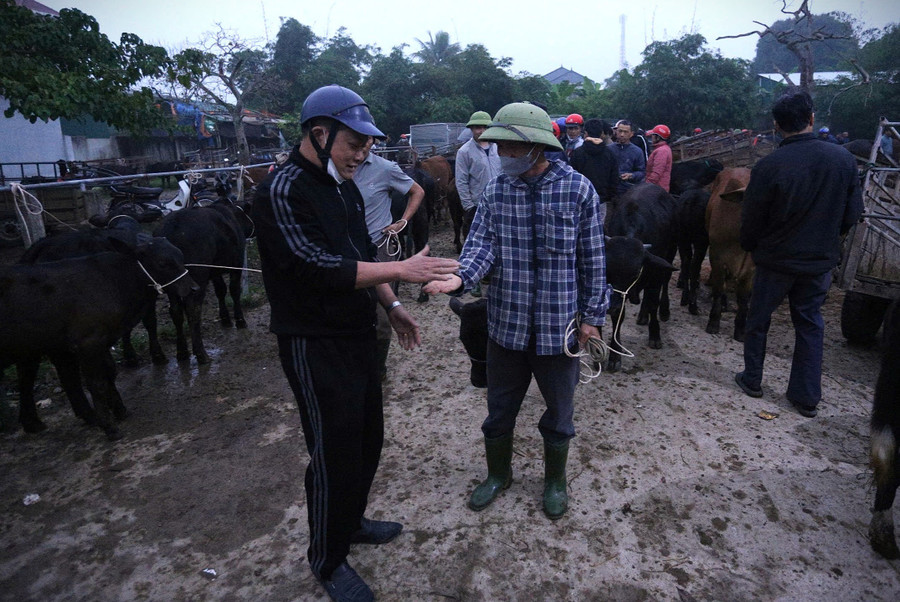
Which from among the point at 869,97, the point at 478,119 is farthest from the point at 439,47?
the point at 478,119

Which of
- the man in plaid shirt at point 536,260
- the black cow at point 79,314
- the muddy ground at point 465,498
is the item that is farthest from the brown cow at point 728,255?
the black cow at point 79,314

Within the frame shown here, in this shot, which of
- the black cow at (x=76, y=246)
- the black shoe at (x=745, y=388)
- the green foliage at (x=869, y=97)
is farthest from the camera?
the green foliage at (x=869, y=97)

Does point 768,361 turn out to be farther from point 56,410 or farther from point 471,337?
point 56,410

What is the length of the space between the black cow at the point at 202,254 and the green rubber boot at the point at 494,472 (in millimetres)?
3151

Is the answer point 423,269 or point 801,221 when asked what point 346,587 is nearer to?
point 423,269

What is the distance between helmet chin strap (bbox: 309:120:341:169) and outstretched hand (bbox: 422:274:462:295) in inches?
26.6

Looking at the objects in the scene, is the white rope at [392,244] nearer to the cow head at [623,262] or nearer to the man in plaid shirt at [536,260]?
the man in plaid shirt at [536,260]

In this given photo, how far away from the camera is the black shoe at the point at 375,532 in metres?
2.97

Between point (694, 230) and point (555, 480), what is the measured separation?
469cm

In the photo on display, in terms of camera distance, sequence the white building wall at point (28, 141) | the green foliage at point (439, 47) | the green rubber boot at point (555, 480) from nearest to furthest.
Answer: the green rubber boot at point (555, 480) < the white building wall at point (28, 141) < the green foliage at point (439, 47)

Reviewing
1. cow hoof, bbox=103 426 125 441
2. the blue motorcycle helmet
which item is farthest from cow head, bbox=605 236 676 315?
cow hoof, bbox=103 426 125 441

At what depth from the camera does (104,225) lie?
6.32 metres

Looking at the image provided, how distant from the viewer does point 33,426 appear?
14.5 feet

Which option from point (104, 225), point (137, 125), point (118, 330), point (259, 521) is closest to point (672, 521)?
point (259, 521)
